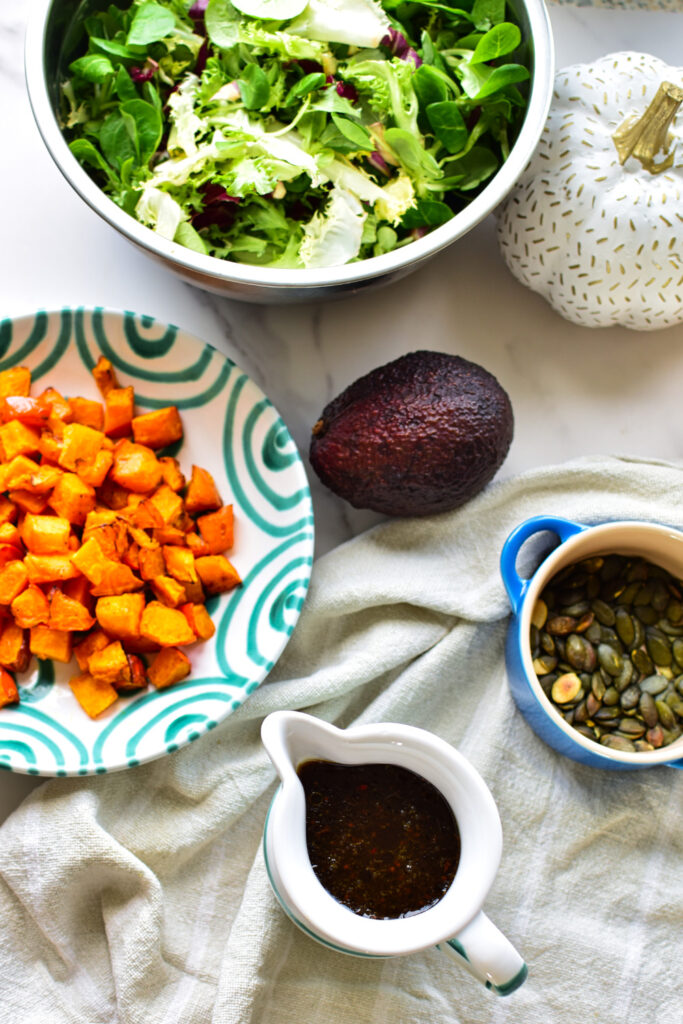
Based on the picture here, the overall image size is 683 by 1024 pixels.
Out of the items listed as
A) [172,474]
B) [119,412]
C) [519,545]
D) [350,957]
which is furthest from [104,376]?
[350,957]

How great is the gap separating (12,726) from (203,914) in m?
0.37

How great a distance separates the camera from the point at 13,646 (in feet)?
3.93

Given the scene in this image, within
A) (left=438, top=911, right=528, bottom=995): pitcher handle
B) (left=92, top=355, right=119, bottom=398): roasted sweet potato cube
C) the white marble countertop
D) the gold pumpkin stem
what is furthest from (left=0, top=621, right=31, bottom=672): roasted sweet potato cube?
the gold pumpkin stem

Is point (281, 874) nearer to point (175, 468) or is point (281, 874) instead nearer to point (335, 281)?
point (175, 468)

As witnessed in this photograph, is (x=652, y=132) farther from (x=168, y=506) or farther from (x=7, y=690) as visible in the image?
(x=7, y=690)

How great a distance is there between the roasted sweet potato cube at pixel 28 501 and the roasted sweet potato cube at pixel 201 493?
19 cm

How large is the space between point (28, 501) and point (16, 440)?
0.08m

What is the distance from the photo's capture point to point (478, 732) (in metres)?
1.29

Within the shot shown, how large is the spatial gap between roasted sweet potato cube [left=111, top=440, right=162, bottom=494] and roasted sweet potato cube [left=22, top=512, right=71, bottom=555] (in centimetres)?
10

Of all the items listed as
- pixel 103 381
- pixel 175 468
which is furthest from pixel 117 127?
pixel 175 468

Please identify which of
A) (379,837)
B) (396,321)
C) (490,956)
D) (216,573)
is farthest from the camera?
(396,321)

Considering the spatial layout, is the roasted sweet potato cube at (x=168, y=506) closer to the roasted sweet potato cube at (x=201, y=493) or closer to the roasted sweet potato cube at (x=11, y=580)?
the roasted sweet potato cube at (x=201, y=493)

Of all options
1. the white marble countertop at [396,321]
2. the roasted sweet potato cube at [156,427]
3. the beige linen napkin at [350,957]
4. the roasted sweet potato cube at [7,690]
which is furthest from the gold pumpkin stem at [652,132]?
the roasted sweet potato cube at [7,690]

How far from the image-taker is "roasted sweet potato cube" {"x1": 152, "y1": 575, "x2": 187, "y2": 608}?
3.96 ft
